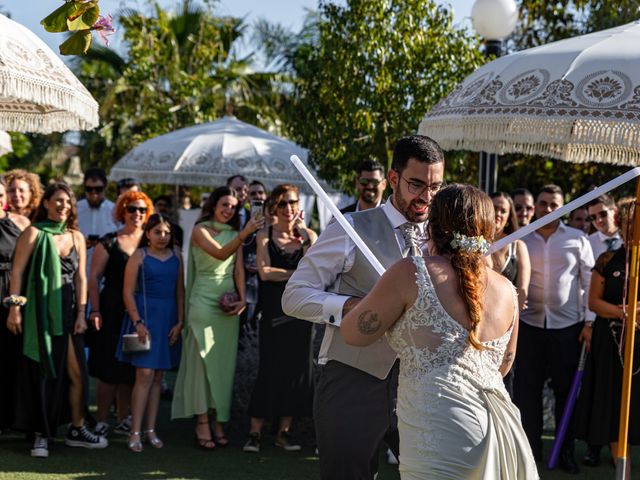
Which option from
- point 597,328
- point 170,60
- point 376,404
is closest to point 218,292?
point 597,328

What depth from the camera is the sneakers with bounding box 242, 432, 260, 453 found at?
750 centimetres

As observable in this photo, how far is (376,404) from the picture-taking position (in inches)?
162

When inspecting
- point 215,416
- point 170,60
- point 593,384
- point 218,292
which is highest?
point 170,60

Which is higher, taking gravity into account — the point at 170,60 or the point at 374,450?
the point at 170,60

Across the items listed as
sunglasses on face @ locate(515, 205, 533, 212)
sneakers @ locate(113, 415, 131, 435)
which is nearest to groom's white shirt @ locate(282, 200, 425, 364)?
sunglasses on face @ locate(515, 205, 533, 212)

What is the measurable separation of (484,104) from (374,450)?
2092mm

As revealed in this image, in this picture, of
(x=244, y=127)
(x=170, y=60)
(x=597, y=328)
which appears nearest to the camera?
(x=597, y=328)

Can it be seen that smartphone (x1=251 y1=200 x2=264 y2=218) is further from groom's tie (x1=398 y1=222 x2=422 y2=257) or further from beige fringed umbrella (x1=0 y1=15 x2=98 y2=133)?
groom's tie (x1=398 y1=222 x2=422 y2=257)

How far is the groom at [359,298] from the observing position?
4090mm

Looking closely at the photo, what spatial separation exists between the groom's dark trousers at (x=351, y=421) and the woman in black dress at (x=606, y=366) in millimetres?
3204

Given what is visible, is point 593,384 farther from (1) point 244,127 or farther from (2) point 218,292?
(1) point 244,127

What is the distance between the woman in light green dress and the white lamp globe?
10.1ft

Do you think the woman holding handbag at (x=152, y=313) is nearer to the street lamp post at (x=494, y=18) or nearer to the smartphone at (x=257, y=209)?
the smartphone at (x=257, y=209)

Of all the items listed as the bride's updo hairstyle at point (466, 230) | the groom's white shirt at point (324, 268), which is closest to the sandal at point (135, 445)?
the groom's white shirt at point (324, 268)
